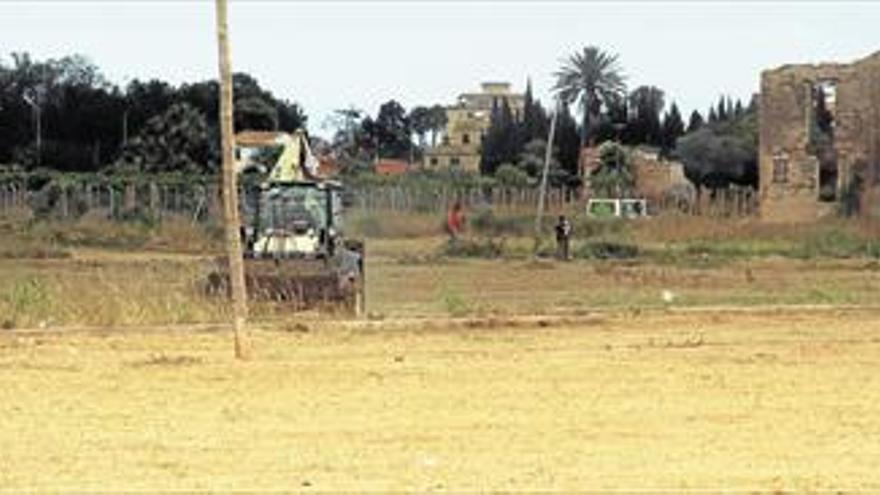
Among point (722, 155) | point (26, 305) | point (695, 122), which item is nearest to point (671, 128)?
point (695, 122)

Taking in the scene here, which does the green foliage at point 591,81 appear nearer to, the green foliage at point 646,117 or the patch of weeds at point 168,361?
the green foliage at point 646,117

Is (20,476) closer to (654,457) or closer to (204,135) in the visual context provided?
(654,457)

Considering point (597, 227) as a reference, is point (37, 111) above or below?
above

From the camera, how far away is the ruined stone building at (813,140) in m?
67.6

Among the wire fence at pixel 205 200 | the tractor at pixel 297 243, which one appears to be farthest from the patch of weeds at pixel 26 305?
the wire fence at pixel 205 200

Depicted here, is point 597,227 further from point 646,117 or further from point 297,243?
point 646,117

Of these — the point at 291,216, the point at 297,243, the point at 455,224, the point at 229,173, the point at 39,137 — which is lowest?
the point at 455,224

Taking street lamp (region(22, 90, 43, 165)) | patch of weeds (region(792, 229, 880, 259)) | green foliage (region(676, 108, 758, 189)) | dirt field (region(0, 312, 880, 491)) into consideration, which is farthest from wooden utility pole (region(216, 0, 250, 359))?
street lamp (region(22, 90, 43, 165))

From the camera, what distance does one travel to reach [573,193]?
92312 millimetres

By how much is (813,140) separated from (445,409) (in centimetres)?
5978

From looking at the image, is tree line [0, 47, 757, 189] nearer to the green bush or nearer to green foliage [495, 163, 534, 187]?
green foliage [495, 163, 534, 187]

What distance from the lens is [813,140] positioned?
72625mm

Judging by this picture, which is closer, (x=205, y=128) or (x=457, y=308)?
(x=457, y=308)

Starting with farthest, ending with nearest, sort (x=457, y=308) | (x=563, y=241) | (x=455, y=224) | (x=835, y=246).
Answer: (x=455, y=224)
(x=835, y=246)
(x=563, y=241)
(x=457, y=308)
